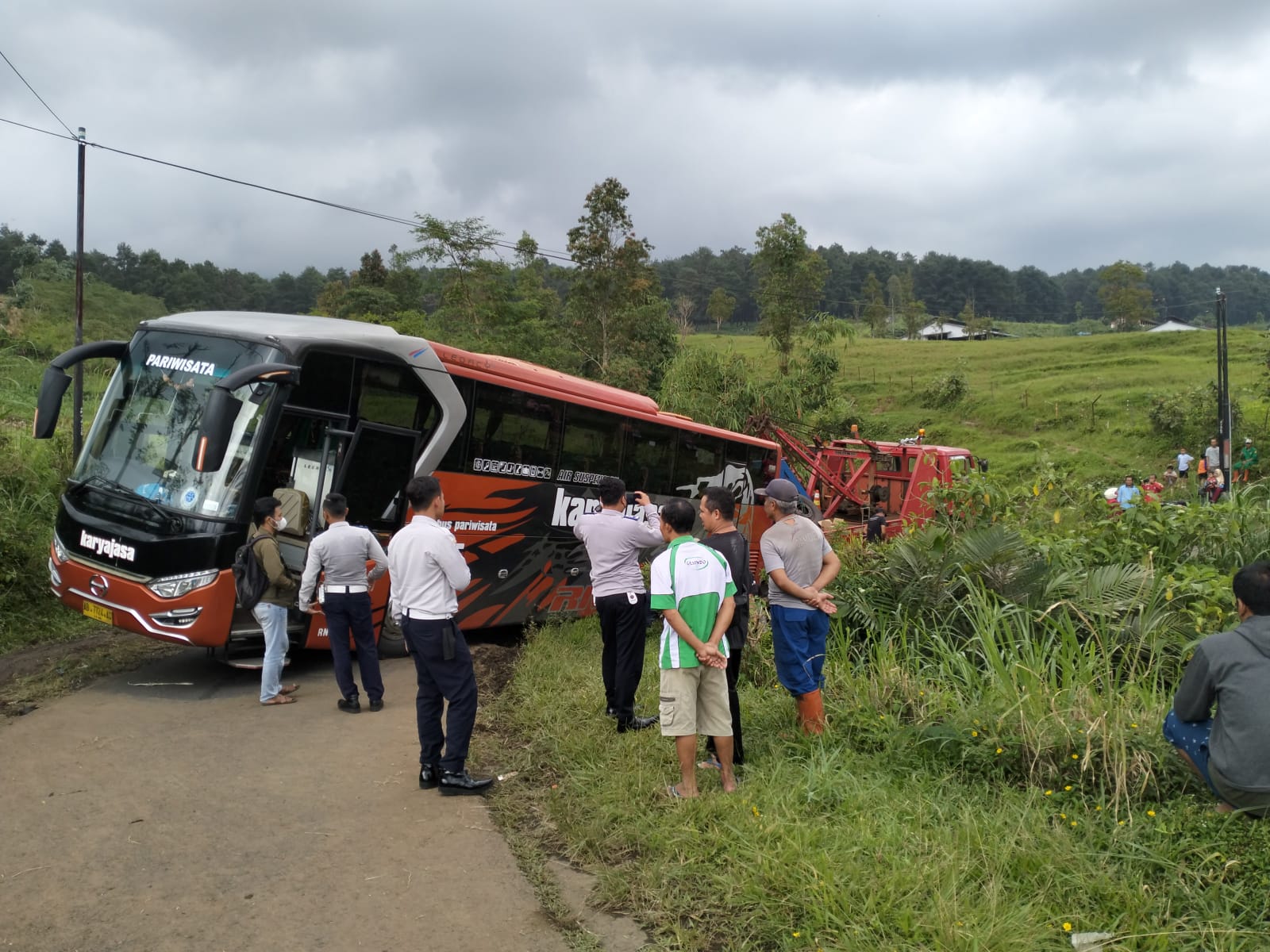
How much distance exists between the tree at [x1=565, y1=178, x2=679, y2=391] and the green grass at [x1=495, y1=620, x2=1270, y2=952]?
26.6 metres

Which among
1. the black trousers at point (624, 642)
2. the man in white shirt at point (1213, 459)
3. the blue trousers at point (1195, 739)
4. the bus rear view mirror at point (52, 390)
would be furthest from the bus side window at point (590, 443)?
the man in white shirt at point (1213, 459)

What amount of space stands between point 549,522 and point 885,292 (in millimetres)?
93981

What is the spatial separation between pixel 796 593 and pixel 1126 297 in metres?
A: 80.5

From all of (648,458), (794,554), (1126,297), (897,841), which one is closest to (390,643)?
(648,458)

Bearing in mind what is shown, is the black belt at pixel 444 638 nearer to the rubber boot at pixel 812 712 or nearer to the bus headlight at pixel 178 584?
the rubber boot at pixel 812 712

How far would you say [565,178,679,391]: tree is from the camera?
3303 centimetres

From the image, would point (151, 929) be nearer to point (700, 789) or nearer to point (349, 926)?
point (349, 926)

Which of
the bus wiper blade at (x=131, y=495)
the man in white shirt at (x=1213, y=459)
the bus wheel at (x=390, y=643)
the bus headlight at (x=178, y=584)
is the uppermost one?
the man in white shirt at (x=1213, y=459)

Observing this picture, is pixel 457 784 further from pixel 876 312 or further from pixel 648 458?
pixel 876 312

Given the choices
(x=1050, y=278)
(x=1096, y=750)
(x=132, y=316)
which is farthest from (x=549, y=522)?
(x=1050, y=278)

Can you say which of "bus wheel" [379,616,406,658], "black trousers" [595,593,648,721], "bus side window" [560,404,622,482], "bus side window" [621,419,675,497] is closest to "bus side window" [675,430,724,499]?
"bus side window" [621,419,675,497]

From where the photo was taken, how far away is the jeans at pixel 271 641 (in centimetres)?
739

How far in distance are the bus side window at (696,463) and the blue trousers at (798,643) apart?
7.21 m

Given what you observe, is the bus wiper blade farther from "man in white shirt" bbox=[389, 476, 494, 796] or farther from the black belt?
the black belt
